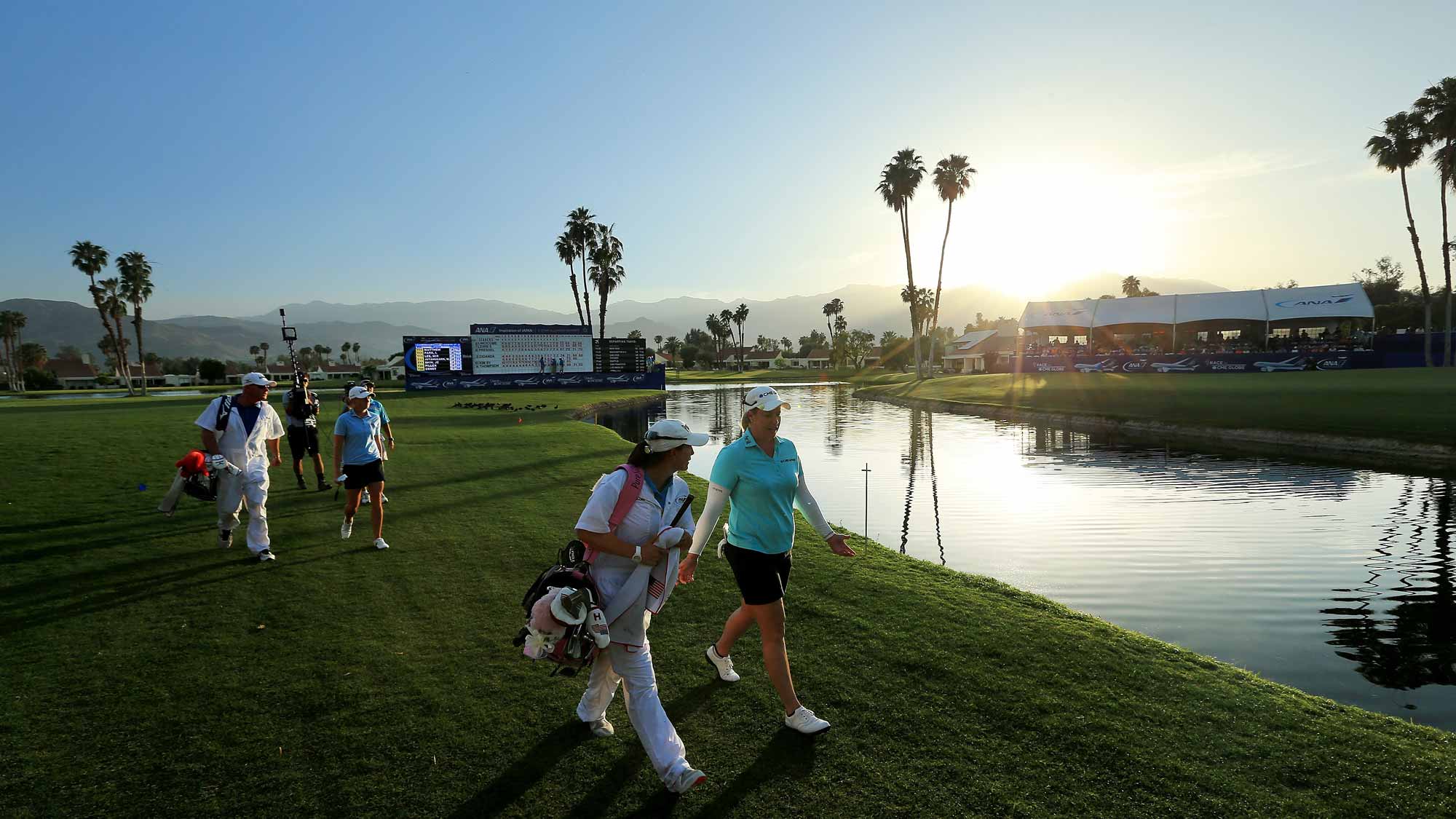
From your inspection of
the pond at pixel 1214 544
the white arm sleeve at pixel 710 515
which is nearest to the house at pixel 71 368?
the pond at pixel 1214 544

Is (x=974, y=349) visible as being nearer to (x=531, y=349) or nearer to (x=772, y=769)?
(x=531, y=349)

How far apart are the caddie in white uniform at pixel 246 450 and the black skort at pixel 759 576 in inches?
249

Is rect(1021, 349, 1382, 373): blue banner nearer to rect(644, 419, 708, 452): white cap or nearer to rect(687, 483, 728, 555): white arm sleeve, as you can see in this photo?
rect(687, 483, 728, 555): white arm sleeve

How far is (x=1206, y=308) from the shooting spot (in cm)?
6244

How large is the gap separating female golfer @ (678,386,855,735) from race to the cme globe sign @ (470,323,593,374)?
60.6m

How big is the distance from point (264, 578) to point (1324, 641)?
→ 39.6 ft

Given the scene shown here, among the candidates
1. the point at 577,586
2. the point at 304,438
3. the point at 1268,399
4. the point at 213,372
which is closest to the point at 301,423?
the point at 304,438

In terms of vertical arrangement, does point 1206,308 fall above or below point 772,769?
above

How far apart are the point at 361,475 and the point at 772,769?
7101 millimetres

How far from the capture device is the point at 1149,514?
45.7ft

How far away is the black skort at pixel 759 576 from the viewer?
4.52 m

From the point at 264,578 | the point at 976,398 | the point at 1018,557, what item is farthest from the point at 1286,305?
the point at 264,578

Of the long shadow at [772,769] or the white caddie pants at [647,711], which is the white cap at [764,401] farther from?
the long shadow at [772,769]

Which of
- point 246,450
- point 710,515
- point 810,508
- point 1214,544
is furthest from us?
point 1214,544
